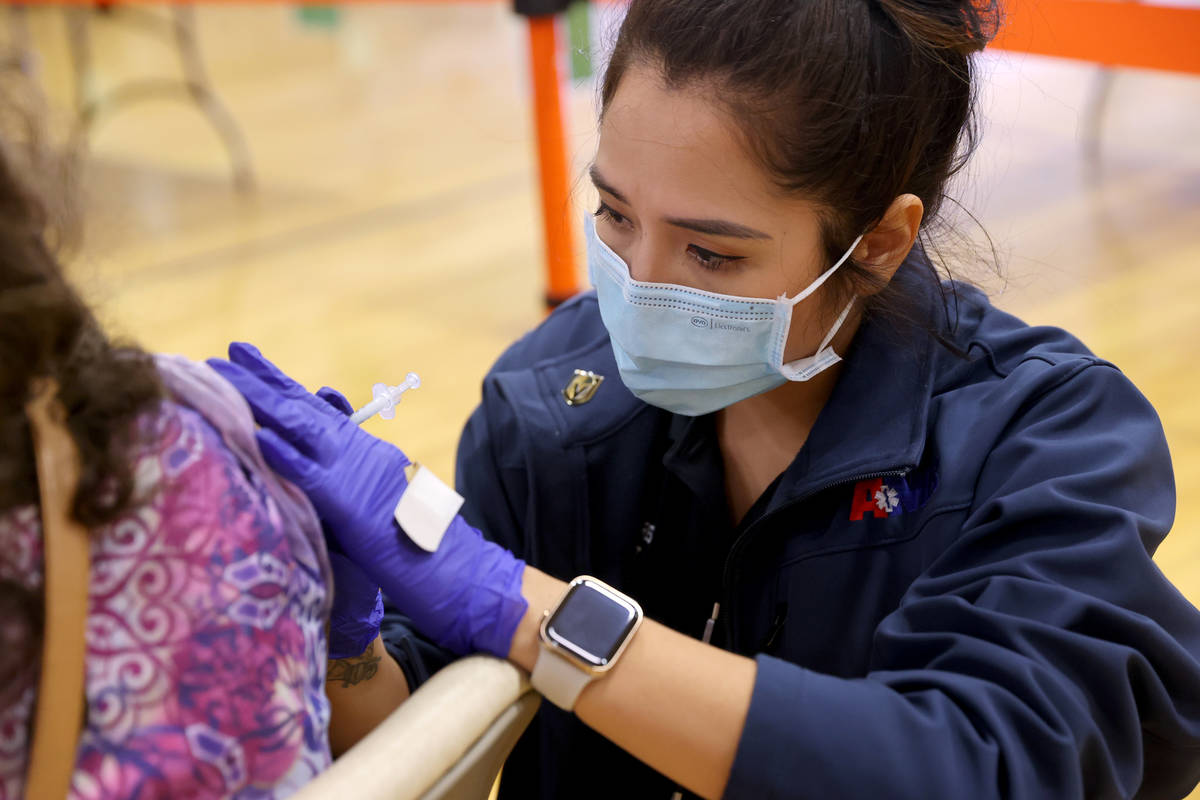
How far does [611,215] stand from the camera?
1.13 metres

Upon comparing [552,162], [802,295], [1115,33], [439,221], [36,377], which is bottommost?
[439,221]

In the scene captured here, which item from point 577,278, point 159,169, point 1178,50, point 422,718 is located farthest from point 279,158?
point 422,718

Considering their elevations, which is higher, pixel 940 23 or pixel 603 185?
pixel 940 23

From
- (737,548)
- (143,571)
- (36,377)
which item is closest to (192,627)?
(143,571)

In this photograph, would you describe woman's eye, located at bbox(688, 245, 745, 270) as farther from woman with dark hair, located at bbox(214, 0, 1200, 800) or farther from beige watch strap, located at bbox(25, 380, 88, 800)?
beige watch strap, located at bbox(25, 380, 88, 800)

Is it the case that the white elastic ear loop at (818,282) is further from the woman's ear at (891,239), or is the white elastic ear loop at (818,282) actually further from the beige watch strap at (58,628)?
the beige watch strap at (58,628)

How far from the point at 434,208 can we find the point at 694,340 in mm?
2804

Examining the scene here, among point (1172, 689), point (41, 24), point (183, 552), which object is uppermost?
point (183, 552)

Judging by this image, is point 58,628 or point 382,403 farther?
point 382,403

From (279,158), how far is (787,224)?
3.57 metres

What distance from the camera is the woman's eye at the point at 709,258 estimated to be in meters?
1.07

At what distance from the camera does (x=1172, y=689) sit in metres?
0.91

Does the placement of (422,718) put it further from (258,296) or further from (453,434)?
(258,296)

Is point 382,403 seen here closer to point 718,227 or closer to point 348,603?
point 348,603
